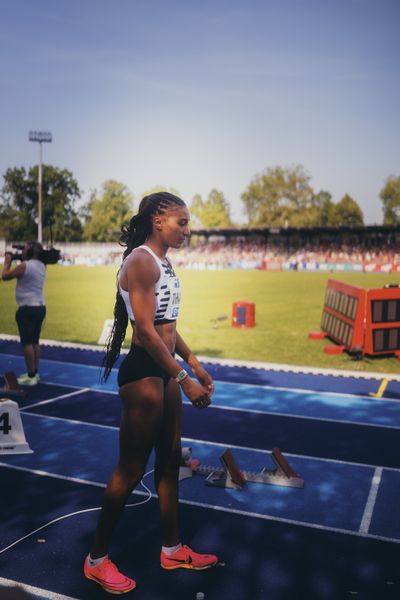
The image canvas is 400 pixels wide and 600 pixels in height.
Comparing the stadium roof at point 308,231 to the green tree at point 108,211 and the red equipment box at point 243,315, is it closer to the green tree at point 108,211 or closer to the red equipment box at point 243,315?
the green tree at point 108,211

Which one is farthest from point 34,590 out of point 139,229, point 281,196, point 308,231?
point 281,196

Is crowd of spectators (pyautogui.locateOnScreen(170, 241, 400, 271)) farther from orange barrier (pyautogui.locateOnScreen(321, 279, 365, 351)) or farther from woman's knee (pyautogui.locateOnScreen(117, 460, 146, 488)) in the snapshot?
woman's knee (pyautogui.locateOnScreen(117, 460, 146, 488))

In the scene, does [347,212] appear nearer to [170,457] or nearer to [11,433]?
[11,433]

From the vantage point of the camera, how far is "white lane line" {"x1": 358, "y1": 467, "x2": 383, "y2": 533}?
4402 millimetres

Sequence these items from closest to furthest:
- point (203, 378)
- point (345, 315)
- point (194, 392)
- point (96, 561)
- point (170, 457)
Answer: point (194, 392)
point (96, 561)
point (170, 457)
point (203, 378)
point (345, 315)

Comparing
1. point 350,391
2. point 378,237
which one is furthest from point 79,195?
point 350,391

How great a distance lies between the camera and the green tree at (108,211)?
94438mm

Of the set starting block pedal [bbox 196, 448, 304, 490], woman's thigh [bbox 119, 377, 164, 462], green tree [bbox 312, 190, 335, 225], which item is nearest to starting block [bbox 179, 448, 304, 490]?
starting block pedal [bbox 196, 448, 304, 490]

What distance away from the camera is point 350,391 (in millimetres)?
9000

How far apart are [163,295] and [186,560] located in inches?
66.6

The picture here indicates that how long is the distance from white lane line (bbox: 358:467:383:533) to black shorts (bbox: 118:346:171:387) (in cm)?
217

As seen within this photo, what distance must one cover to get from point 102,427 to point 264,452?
6.51 ft

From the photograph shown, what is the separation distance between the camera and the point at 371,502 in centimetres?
486

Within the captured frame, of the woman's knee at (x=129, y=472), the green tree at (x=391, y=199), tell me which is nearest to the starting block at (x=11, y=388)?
the woman's knee at (x=129, y=472)
